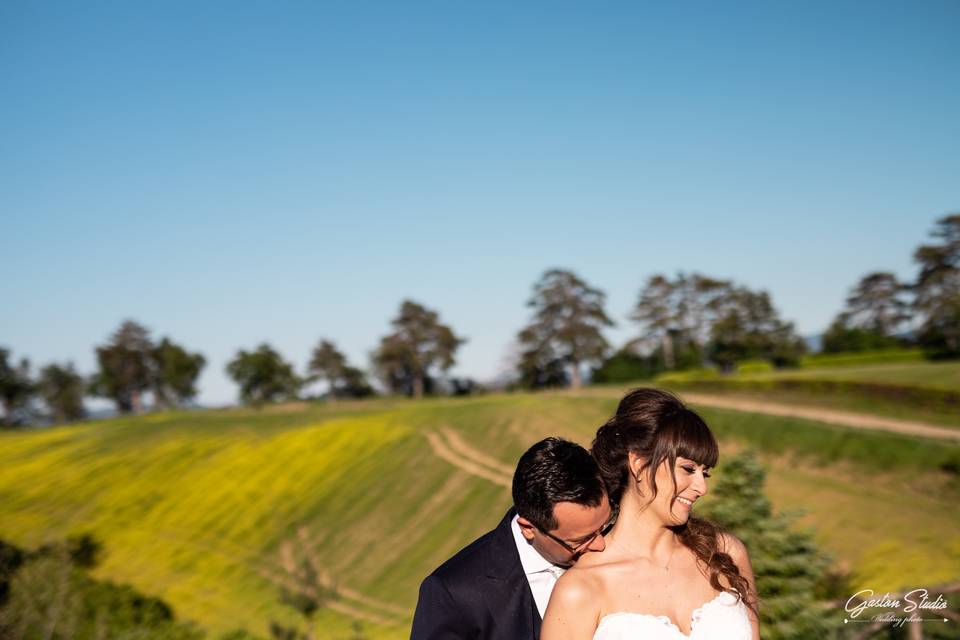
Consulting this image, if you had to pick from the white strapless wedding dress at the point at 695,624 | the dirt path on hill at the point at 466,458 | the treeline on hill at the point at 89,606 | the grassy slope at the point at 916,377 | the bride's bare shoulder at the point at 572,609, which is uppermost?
the bride's bare shoulder at the point at 572,609

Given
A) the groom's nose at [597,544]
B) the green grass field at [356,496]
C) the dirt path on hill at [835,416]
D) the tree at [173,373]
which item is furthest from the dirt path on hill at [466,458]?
the tree at [173,373]

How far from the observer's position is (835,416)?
2825 centimetres

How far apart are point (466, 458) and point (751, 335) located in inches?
1409

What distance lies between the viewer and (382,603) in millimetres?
26031

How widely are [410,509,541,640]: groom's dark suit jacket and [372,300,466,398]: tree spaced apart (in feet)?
241

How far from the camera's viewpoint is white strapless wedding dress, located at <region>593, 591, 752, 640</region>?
9.22ft

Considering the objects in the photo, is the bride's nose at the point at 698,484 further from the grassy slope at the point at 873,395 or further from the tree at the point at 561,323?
the tree at the point at 561,323

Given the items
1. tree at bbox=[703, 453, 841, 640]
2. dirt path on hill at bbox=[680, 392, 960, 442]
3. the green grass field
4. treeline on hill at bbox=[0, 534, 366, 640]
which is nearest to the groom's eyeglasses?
tree at bbox=[703, 453, 841, 640]

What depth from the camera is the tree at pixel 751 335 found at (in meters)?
63.2

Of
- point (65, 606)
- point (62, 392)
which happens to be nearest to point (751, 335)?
point (65, 606)

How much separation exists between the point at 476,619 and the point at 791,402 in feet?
105

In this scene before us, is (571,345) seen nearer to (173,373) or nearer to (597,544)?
(173,373)

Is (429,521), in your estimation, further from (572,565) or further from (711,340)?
(711,340)

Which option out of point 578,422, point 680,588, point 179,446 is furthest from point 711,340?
point 680,588
